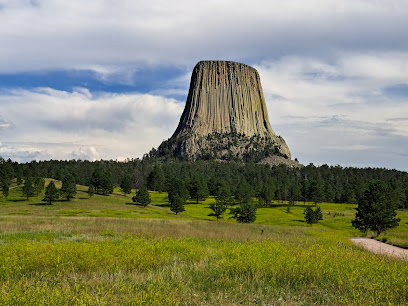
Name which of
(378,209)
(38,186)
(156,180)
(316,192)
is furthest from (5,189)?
(316,192)

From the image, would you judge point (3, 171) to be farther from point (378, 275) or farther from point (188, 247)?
point (378, 275)

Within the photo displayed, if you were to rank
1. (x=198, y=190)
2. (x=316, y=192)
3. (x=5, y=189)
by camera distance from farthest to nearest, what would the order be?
(x=316, y=192), (x=198, y=190), (x=5, y=189)

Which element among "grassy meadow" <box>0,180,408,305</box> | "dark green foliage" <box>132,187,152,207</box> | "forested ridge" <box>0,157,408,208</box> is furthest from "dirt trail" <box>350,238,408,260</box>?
"dark green foliage" <box>132,187,152,207</box>

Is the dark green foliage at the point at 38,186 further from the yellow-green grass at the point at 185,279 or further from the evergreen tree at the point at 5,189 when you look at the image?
the yellow-green grass at the point at 185,279

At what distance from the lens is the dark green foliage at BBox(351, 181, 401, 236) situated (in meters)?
49.9

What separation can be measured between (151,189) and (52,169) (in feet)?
204

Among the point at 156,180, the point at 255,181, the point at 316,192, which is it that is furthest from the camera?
the point at 255,181

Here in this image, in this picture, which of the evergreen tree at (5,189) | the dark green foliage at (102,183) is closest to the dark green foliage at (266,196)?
the dark green foliage at (102,183)

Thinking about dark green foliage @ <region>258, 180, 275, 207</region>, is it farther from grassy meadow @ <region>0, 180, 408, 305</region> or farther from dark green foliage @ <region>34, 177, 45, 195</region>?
grassy meadow @ <region>0, 180, 408, 305</region>

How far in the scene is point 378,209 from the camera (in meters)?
50.5

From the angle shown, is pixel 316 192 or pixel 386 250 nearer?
pixel 386 250

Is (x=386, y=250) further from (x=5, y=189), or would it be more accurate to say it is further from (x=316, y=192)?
(x=316, y=192)

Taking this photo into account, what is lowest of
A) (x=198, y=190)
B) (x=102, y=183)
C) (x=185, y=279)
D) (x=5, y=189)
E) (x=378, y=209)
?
(x=5, y=189)

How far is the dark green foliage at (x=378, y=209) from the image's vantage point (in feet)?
164
